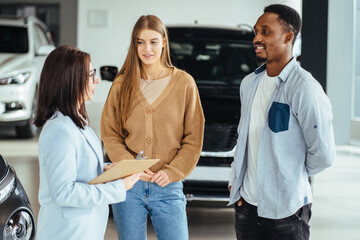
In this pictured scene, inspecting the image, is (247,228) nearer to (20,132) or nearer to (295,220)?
(295,220)

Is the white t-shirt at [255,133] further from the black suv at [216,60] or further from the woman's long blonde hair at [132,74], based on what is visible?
the black suv at [216,60]

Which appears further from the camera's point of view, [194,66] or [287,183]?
[194,66]

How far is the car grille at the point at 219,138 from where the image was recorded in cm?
406

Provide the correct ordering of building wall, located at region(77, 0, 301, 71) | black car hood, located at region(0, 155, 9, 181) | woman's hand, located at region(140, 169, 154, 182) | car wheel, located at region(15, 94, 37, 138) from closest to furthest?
woman's hand, located at region(140, 169, 154, 182)
black car hood, located at region(0, 155, 9, 181)
car wheel, located at region(15, 94, 37, 138)
building wall, located at region(77, 0, 301, 71)

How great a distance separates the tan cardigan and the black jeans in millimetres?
288

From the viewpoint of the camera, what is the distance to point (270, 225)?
2.05m

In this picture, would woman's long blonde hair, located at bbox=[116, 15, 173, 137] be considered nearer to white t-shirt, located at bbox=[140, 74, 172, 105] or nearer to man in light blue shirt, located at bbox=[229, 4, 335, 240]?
white t-shirt, located at bbox=[140, 74, 172, 105]

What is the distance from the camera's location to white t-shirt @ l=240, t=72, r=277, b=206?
6.94 feet

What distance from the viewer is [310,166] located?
205 cm

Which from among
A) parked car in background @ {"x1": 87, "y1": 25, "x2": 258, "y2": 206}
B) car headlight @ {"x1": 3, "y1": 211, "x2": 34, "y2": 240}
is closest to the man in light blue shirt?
car headlight @ {"x1": 3, "y1": 211, "x2": 34, "y2": 240}

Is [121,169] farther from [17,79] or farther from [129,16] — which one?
[129,16]

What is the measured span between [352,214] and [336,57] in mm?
5875

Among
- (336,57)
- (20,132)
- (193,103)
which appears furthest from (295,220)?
(336,57)

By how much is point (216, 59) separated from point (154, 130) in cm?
295
